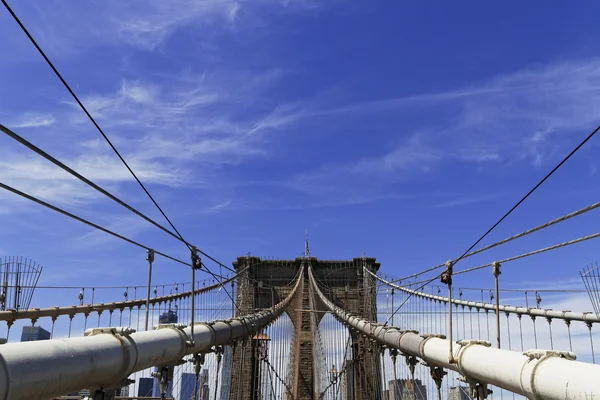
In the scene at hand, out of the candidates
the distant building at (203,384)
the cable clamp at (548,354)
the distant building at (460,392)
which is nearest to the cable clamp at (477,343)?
the distant building at (460,392)

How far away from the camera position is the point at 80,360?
16.3ft

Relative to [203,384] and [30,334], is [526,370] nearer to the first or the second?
[203,384]

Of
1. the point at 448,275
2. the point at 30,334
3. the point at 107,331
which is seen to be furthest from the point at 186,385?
the point at 107,331

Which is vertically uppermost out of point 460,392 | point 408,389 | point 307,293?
point 307,293

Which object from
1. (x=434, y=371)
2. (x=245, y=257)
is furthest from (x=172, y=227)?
(x=245, y=257)

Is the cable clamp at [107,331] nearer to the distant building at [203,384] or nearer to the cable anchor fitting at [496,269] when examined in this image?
the cable anchor fitting at [496,269]

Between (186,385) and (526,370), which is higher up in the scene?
(526,370)

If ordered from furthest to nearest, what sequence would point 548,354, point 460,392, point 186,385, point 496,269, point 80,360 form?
point 186,385
point 460,392
point 496,269
point 548,354
point 80,360

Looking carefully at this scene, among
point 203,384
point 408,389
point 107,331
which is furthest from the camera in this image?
point 408,389

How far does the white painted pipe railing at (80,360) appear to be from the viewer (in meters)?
4.08

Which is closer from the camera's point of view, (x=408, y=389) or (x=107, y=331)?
(x=107, y=331)

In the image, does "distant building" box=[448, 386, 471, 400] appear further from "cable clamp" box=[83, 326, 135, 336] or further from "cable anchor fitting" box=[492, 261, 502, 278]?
"cable clamp" box=[83, 326, 135, 336]

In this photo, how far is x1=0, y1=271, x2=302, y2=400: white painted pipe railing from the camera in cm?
408

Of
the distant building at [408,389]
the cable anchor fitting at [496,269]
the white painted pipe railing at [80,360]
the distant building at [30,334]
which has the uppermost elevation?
the cable anchor fitting at [496,269]
